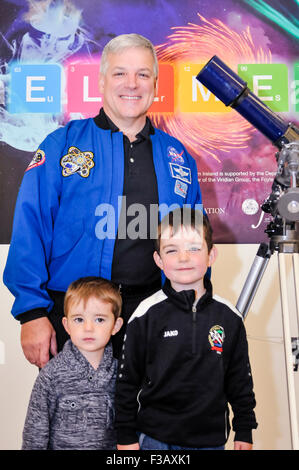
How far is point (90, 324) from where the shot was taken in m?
1.26

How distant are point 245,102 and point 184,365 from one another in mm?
788

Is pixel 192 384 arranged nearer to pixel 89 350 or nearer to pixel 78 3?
pixel 89 350

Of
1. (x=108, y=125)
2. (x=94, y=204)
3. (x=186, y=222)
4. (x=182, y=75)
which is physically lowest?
(x=186, y=222)

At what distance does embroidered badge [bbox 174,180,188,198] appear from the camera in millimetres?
1511

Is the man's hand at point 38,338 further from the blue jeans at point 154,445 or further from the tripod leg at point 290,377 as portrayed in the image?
the tripod leg at point 290,377

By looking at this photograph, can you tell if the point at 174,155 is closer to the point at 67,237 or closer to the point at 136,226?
the point at 136,226

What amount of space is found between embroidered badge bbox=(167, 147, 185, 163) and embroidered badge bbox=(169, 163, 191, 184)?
24 millimetres

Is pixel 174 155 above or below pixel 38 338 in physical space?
above

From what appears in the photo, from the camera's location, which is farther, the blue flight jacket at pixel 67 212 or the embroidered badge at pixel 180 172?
the embroidered badge at pixel 180 172

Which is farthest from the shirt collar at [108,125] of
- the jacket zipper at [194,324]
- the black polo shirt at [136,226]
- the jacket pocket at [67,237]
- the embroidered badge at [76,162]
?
the jacket zipper at [194,324]

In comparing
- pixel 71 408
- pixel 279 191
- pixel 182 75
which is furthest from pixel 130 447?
pixel 182 75

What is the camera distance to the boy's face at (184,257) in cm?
120

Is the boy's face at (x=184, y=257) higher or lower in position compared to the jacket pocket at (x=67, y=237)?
lower
